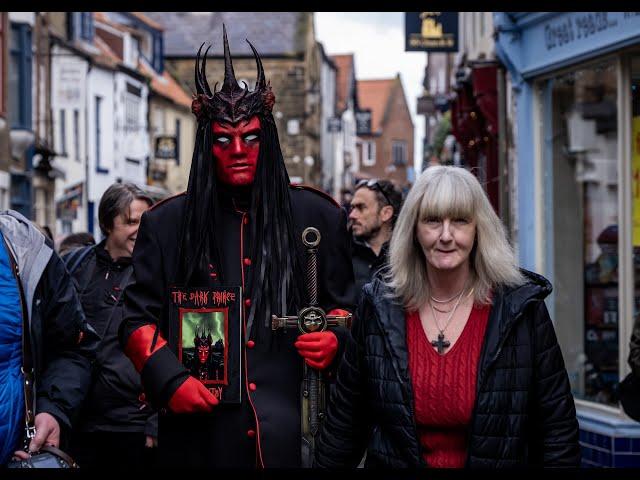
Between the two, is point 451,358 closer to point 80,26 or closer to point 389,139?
point 80,26

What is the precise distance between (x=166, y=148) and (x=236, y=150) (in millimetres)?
33579

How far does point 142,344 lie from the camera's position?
420 centimetres

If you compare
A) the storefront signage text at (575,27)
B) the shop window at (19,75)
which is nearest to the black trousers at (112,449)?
the storefront signage text at (575,27)

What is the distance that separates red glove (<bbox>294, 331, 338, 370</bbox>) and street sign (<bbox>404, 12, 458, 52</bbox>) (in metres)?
12.6

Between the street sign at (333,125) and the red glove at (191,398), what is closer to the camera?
the red glove at (191,398)

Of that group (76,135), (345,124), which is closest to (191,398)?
(76,135)

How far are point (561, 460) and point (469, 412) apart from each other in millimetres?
310

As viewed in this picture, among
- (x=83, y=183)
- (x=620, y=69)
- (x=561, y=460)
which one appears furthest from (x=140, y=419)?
(x=83, y=183)

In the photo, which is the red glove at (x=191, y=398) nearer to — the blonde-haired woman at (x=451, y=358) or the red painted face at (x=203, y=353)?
the red painted face at (x=203, y=353)

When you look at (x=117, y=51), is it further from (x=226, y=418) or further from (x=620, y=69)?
(x=226, y=418)

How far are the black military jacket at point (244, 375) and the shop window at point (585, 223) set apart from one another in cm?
528

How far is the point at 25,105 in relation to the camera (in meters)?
24.2

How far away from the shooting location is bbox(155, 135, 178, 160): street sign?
37375mm

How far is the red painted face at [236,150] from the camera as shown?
14.2 ft
